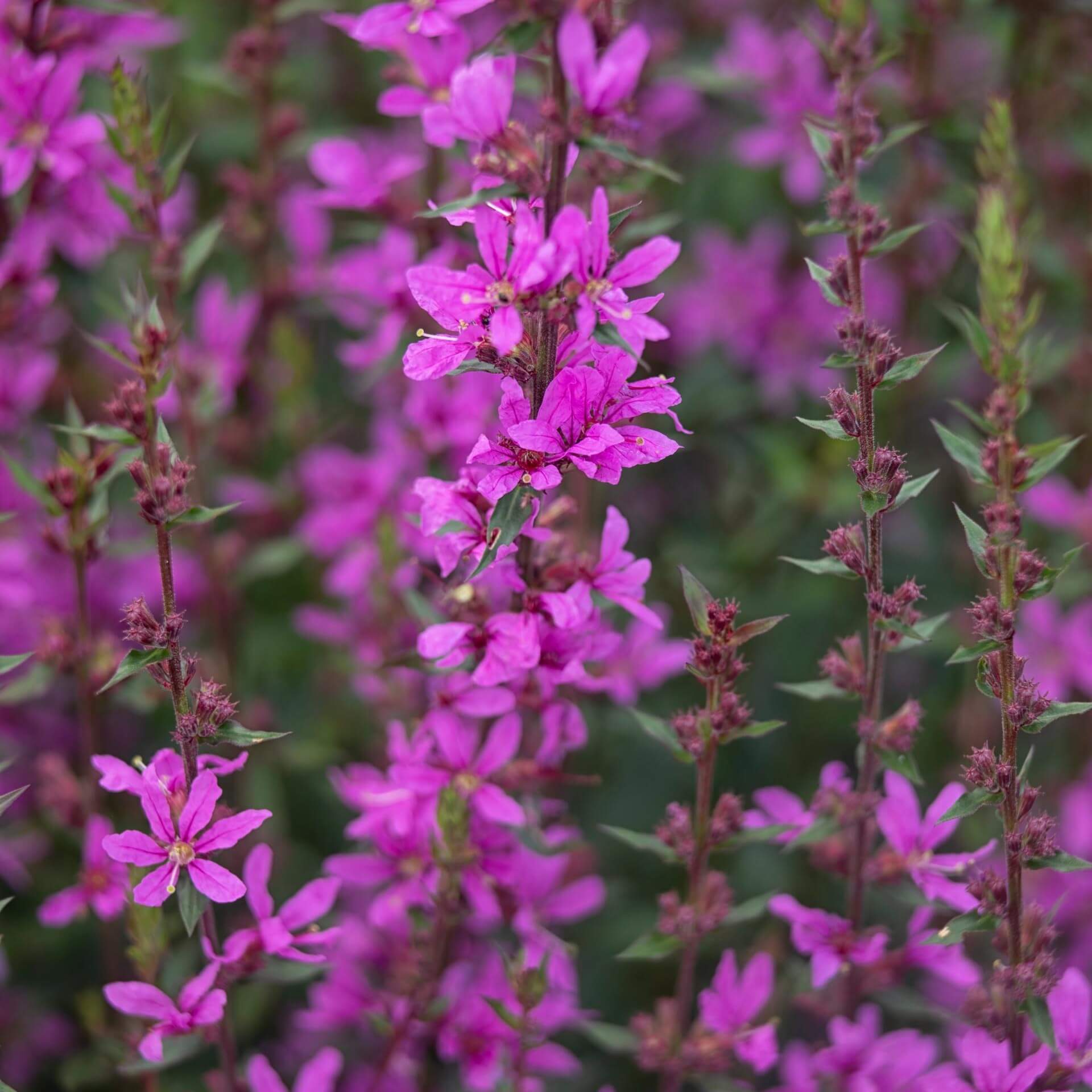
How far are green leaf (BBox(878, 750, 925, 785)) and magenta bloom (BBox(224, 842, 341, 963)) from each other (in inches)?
23.6

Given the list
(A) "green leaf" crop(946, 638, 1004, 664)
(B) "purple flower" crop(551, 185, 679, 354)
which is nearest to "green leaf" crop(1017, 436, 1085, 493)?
(A) "green leaf" crop(946, 638, 1004, 664)

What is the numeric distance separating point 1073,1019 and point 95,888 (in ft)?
3.74

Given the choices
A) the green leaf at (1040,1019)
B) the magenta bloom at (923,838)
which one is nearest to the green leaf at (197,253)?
the magenta bloom at (923,838)

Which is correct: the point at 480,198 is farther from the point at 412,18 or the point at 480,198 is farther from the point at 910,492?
the point at 910,492

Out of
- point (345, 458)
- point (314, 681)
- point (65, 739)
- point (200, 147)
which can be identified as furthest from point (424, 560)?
point (200, 147)

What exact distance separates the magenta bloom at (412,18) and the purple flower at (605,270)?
0.85ft

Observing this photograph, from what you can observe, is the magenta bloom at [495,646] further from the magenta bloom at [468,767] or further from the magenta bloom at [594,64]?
the magenta bloom at [594,64]

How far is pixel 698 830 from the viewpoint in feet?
4.46

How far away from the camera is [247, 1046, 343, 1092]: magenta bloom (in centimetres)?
140

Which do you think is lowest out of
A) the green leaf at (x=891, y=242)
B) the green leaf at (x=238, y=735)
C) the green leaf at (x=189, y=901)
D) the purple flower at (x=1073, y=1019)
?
the purple flower at (x=1073, y=1019)

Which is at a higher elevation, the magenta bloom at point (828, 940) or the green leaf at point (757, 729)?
the green leaf at point (757, 729)

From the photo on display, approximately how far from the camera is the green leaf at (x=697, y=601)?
4.05 feet

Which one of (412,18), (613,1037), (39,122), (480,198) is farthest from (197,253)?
(613,1037)

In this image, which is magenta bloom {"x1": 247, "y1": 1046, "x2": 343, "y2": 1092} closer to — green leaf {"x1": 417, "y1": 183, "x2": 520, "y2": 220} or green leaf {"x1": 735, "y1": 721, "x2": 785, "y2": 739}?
green leaf {"x1": 735, "y1": 721, "x2": 785, "y2": 739}
